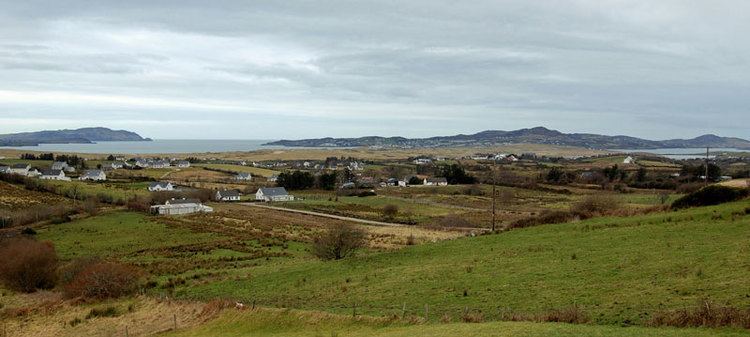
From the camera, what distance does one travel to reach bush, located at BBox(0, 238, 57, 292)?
35.8 metres

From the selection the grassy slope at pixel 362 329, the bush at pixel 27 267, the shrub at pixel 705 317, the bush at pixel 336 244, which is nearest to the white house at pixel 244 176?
the bush at pixel 27 267

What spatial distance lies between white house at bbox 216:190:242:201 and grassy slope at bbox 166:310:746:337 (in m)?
94.9

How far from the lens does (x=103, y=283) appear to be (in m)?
31.3

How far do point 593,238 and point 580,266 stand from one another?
6686 mm

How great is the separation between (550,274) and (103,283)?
895 inches

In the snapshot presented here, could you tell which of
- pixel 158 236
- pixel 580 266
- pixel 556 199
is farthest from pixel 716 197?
pixel 556 199

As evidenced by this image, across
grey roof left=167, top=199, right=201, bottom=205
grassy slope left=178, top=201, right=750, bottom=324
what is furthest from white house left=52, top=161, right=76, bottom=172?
grassy slope left=178, top=201, right=750, bottom=324

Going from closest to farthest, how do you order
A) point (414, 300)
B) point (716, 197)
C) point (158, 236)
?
point (414, 300)
point (716, 197)
point (158, 236)

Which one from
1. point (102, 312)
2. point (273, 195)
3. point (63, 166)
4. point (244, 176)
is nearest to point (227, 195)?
point (273, 195)

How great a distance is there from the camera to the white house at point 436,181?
459 feet

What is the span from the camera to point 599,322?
1650 cm

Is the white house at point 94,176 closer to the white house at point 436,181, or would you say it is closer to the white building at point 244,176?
the white building at point 244,176

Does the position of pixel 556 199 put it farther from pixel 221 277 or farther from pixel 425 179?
pixel 221 277

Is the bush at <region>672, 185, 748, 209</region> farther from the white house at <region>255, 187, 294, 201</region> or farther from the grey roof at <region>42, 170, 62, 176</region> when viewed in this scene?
the grey roof at <region>42, 170, 62, 176</region>
